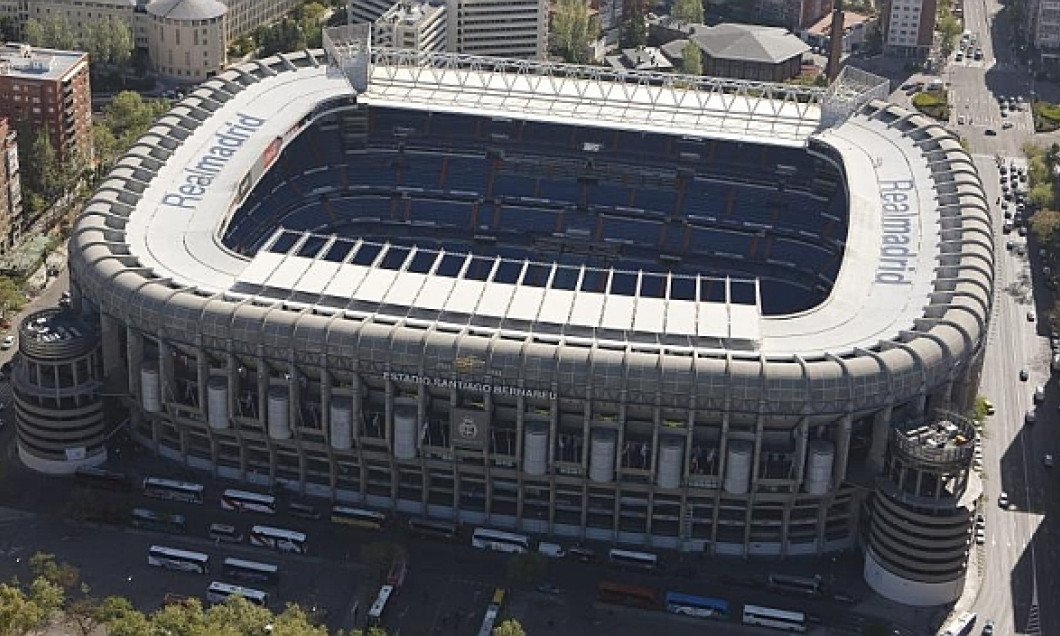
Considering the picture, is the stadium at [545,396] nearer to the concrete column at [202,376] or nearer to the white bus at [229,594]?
the concrete column at [202,376]

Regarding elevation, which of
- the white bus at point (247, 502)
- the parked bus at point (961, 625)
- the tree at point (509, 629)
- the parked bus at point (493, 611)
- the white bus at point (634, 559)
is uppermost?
the tree at point (509, 629)

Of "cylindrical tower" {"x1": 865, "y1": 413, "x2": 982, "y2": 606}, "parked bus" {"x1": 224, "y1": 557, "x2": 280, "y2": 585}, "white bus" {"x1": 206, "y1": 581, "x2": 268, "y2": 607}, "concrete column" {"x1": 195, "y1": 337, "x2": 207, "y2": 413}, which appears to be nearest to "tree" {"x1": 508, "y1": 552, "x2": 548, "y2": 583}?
"parked bus" {"x1": 224, "y1": 557, "x2": 280, "y2": 585}

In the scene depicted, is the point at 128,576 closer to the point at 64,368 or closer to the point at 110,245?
the point at 64,368

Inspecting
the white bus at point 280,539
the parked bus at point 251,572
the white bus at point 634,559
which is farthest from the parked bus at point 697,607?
the parked bus at point 251,572

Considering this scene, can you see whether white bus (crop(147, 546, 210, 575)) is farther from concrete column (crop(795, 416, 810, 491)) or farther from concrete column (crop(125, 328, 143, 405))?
concrete column (crop(795, 416, 810, 491))

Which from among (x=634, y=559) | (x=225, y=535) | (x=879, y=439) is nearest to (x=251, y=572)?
(x=225, y=535)

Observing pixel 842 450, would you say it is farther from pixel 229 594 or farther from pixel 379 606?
pixel 229 594
